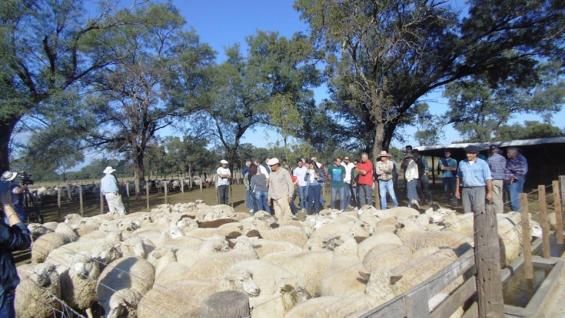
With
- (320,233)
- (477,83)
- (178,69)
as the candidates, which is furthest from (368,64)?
(178,69)

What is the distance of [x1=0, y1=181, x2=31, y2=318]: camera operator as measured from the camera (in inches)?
109

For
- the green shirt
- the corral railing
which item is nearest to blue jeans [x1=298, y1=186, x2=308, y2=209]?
the green shirt

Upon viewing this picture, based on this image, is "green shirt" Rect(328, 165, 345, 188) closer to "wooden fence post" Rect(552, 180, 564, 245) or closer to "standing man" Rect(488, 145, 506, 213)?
"standing man" Rect(488, 145, 506, 213)

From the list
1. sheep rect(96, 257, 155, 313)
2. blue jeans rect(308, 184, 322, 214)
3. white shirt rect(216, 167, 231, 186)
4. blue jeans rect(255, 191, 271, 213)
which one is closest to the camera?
sheep rect(96, 257, 155, 313)

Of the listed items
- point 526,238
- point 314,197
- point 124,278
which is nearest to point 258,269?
point 124,278

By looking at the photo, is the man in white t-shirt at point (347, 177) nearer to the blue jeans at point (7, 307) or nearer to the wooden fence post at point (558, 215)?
the wooden fence post at point (558, 215)

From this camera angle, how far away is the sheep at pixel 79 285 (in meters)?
4.88

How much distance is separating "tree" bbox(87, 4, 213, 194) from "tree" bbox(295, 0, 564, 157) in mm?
12067

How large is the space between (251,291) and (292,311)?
49 centimetres

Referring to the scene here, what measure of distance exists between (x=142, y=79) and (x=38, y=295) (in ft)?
69.7

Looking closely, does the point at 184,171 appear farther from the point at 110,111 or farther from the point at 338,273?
the point at 338,273

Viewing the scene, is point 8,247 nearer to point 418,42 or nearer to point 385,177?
point 385,177

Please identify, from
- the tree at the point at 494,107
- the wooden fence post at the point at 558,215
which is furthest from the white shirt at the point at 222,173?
the tree at the point at 494,107

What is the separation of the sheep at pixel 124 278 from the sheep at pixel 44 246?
245 cm
